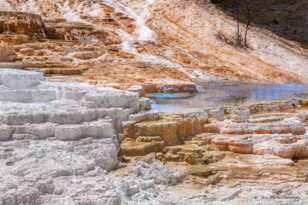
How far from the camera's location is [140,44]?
17.1 metres

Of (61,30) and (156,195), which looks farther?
(61,30)

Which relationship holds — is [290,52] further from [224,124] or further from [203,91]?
[224,124]

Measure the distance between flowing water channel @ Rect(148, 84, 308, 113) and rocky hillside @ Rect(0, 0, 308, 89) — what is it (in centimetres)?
64

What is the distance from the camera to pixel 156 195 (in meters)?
5.42

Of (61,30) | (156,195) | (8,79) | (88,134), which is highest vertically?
(61,30)

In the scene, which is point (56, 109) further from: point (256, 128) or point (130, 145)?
point (256, 128)

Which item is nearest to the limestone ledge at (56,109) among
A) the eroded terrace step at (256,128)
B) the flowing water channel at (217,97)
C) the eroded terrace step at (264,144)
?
the eroded terrace step at (256,128)

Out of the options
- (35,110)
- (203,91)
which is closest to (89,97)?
(35,110)

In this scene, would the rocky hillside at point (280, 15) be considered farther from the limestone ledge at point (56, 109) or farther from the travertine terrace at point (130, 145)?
the limestone ledge at point (56, 109)

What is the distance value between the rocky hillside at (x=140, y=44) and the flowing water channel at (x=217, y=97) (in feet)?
2.09

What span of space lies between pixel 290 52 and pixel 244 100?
29.0 feet

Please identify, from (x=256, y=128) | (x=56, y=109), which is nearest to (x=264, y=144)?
(x=256, y=128)

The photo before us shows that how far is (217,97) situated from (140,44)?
5.74m

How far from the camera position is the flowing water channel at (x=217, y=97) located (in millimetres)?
9909
